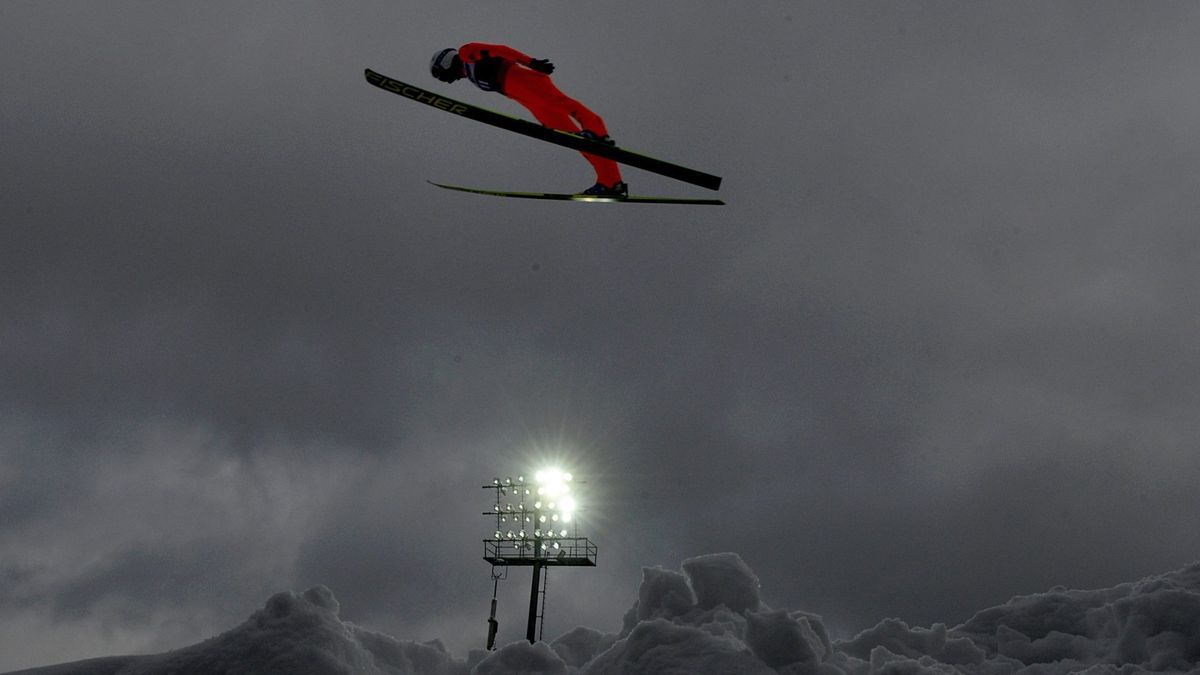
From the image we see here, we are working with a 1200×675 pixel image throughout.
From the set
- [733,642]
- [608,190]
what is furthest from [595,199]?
[733,642]

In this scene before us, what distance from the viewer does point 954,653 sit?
34.7 ft

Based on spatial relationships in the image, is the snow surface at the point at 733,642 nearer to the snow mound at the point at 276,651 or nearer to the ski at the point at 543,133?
the snow mound at the point at 276,651

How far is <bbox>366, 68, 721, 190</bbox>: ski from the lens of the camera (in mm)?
12836

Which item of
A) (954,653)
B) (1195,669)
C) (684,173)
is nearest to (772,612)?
(954,653)

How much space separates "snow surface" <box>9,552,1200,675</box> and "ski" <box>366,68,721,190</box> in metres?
5.69

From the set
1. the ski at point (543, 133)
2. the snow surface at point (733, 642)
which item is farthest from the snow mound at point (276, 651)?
the ski at point (543, 133)

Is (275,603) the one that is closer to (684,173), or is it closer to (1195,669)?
(684,173)

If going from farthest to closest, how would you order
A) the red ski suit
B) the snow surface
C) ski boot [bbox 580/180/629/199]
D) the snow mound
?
1. ski boot [bbox 580/180/629/199]
2. the red ski suit
3. the snow surface
4. the snow mound

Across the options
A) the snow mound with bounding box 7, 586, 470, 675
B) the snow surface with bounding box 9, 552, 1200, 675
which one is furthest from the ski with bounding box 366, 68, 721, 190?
the snow mound with bounding box 7, 586, 470, 675

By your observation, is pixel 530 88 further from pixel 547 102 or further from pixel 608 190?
pixel 608 190

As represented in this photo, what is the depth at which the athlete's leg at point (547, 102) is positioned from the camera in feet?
40.6

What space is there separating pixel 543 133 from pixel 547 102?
1.67 feet

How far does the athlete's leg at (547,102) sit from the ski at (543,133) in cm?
16

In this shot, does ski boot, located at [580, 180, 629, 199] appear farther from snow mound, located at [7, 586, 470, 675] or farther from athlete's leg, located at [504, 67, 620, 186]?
snow mound, located at [7, 586, 470, 675]
